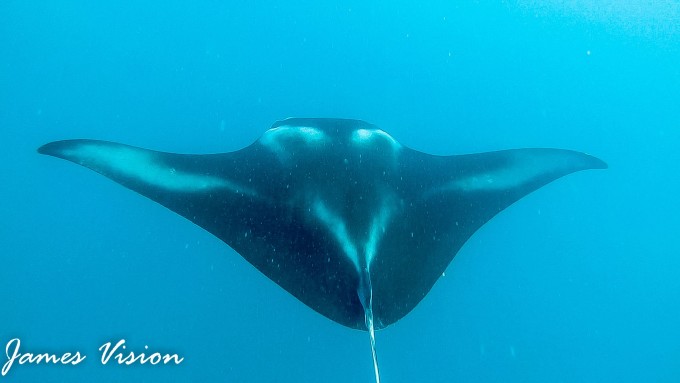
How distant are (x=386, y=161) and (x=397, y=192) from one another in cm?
27

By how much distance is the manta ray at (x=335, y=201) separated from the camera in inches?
113

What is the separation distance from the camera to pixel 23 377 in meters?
7.86

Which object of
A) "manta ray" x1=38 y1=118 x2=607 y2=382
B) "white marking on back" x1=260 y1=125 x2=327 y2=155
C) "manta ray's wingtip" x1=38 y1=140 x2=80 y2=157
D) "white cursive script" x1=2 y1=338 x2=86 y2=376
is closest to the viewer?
"manta ray" x1=38 y1=118 x2=607 y2=382

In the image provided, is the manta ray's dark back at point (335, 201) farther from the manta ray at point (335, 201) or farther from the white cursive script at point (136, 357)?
the white cursive script at point (136, 357)

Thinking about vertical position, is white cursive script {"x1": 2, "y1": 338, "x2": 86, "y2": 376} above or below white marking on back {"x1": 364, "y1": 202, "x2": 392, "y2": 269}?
below

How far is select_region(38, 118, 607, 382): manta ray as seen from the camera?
2875 millimetres

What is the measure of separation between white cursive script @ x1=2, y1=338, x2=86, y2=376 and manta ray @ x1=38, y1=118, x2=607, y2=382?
5.76m

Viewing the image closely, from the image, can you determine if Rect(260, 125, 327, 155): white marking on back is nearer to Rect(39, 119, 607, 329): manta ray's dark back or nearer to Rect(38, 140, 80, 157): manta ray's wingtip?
Rect(39, 119, 607, 329): manta ray's dark back

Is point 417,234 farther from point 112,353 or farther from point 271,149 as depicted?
point 112,353

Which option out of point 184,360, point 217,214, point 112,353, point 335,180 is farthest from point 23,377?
point 335,180

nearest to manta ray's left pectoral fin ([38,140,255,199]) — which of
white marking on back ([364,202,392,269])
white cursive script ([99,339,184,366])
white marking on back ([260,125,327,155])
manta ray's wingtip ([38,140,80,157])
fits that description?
manta ray's wingtip ([38,140,80,157])

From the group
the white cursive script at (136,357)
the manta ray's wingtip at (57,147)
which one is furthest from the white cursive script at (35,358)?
the manta ray's wingtip at (57,147)

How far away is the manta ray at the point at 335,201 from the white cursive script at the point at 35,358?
576cm

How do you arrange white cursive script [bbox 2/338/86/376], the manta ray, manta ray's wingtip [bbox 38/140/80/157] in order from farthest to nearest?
white cursive script [bbox 2/338/86/376] < manta ray's wingtip [bbox 38/140/80/157] < the manta ray
